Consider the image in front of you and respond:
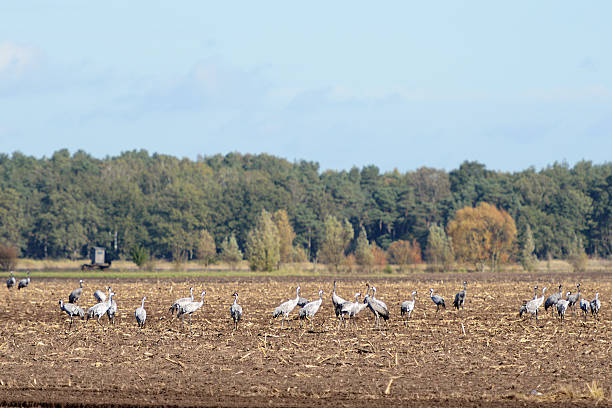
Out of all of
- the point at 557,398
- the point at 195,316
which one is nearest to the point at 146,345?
the point at 195,316

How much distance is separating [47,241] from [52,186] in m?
12.3

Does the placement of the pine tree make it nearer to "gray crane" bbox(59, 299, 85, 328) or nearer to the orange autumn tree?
the orange autumn tree

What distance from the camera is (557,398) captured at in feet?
49.8

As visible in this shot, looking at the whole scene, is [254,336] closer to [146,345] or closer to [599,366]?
[146,345]

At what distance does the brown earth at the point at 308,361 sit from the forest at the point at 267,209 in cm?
8340

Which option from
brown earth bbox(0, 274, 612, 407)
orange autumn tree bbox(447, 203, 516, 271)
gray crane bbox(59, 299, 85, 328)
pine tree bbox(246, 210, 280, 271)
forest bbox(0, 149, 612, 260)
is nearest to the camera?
brown earth bbox(0, 274, 612, 407)

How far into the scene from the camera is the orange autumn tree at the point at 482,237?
92375 millimetres

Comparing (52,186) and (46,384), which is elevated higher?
(52,186)

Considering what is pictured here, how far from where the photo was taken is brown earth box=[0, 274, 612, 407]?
15469 mm

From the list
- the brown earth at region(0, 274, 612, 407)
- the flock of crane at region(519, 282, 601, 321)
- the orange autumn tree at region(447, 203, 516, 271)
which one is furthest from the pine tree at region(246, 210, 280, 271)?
the flock of crane at region(519, 282, 601, 321)

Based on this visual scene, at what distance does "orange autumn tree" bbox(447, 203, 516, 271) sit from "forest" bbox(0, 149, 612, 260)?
14.2 metres

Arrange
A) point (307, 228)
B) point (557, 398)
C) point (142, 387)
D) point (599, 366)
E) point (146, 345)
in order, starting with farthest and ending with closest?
point (307, 228) < point (146, 345) < point (599, 366) < point (142, 387) < point (557, 398)

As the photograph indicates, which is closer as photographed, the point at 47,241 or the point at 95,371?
the point at 95,371

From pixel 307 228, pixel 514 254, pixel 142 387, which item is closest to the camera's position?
pixel 142 387
